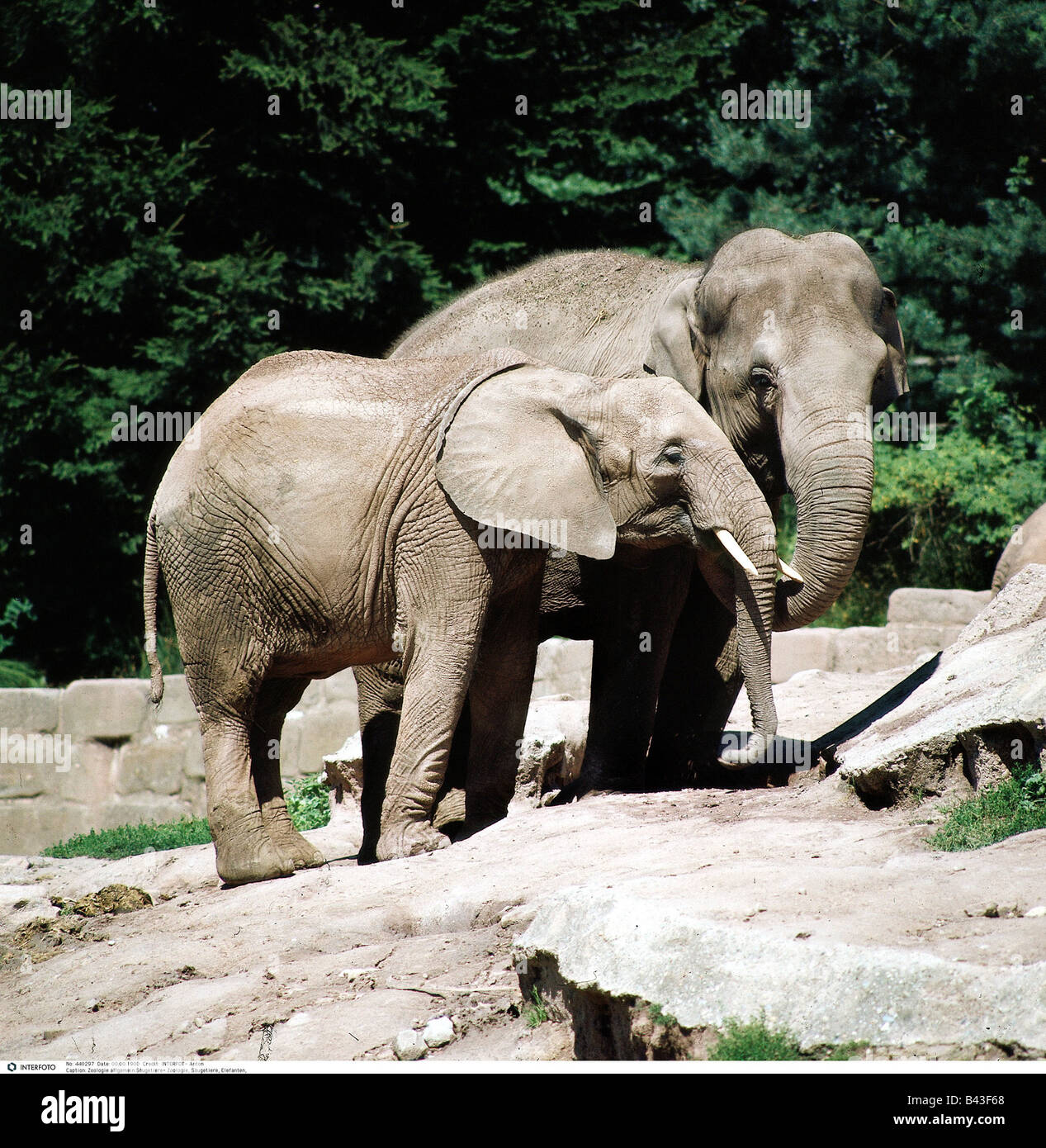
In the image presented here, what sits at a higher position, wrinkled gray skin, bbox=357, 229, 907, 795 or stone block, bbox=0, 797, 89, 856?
wrinkled gray skin, bbox=357, 229, 907, 795

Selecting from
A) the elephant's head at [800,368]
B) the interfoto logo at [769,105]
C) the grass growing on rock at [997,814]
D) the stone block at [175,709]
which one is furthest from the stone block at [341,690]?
the grass growing on rock at [997,814]

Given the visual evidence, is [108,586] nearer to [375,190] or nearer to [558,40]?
[375,190]

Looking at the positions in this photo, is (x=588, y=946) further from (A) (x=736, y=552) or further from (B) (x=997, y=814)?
(A) (x=736, y=552)

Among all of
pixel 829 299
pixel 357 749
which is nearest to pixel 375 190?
pixel 357 749

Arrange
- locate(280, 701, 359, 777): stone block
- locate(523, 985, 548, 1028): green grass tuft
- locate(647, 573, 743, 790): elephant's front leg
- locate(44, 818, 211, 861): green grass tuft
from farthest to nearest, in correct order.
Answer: locate(280, 701, 359, 777): stone block
locate(44, 818, 211, 861): green grass tuft
locate(647, 573, 743, 790): elephant's front leg
locate(523, 985, 548, 1028): green grass tuft

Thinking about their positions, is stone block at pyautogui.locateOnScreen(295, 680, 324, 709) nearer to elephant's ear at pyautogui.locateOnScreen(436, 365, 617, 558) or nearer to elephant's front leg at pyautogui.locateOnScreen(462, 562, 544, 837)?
elephant's front leg at pyautogui.locateOnScreen(462, 562, 544, 837)

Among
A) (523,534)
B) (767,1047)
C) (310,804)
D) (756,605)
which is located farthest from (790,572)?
(310,804)

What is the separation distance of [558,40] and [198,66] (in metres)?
4.56

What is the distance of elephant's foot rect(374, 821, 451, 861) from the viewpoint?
7152 mm

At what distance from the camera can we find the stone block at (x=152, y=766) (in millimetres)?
13406

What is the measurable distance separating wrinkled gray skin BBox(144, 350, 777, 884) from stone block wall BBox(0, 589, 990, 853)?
5747 millimetres

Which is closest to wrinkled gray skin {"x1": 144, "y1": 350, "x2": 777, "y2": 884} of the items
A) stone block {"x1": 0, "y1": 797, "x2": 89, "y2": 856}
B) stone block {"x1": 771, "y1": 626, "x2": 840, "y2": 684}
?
stone block {"x1": 0, "y1": 797, "x2": 89, "y2": 856}

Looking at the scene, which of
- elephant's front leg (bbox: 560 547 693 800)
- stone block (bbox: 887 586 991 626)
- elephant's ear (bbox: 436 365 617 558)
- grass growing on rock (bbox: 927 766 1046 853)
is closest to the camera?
grass growing on rock (bbox: 927 766 1046 853)

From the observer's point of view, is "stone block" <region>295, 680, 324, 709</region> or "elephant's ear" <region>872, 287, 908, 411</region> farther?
"stone block" <region>295, 680, 324, 709</region>
